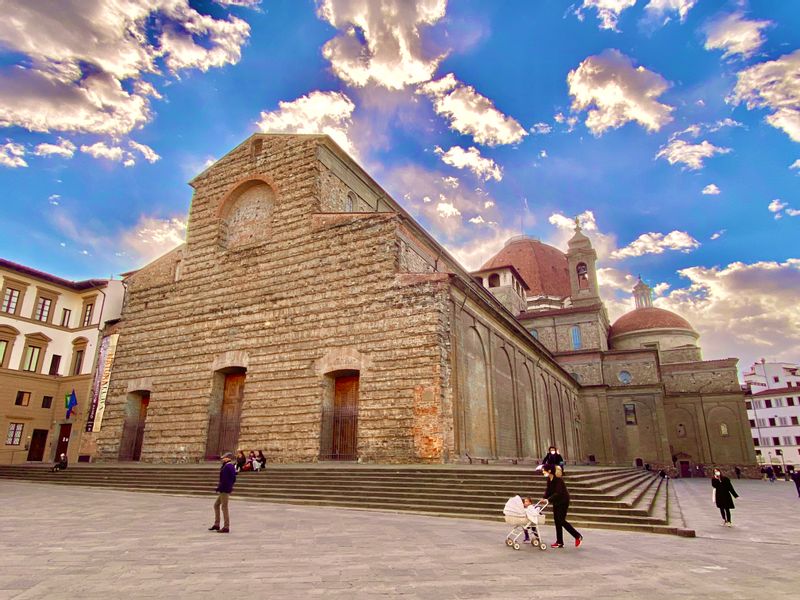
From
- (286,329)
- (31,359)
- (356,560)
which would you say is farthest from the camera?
(31,359)

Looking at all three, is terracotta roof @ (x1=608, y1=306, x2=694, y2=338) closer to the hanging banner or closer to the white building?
the white building

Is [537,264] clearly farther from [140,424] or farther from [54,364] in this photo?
[54,364]

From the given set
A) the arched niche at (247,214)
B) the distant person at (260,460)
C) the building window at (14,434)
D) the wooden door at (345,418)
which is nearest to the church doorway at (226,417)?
the distant person at (260,460)

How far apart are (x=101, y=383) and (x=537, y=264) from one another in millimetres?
40556

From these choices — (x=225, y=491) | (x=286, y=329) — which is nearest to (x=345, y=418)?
(x=286, y=329)

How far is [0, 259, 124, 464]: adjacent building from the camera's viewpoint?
2712 centimetres

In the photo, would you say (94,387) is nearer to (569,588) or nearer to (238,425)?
(238,425)

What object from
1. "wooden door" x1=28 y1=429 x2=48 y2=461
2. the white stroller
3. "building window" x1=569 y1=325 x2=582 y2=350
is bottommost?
the white stroller

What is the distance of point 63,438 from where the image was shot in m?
28.2

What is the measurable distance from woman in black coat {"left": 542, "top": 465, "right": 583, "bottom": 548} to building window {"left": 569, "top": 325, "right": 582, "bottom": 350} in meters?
37.0

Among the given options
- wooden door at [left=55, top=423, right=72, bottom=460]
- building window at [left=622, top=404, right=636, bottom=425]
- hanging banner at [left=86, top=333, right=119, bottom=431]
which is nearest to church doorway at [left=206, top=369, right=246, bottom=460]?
hanging banner at [left=86, top=333, right=119, bottom=431]

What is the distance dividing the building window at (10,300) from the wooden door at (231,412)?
15730mm

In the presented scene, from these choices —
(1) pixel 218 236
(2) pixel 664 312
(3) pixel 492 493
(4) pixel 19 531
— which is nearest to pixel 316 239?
(1) pixel 218 236

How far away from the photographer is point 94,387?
24.6 metres
